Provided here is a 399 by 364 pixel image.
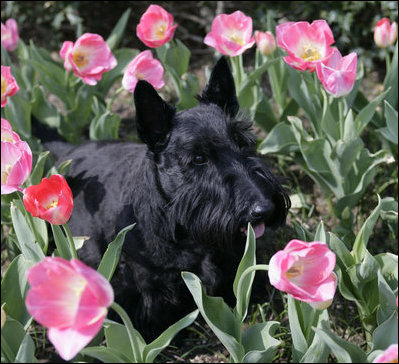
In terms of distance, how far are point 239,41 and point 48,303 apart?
2.05 meters

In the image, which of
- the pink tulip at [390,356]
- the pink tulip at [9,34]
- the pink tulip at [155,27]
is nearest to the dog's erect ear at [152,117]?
the pink tulip at [155,27]

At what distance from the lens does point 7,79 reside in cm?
265

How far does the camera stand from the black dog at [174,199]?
2139 millimetres

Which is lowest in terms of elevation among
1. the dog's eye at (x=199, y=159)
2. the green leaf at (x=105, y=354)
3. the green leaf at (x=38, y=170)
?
the green leaf at (x=105, y=354)

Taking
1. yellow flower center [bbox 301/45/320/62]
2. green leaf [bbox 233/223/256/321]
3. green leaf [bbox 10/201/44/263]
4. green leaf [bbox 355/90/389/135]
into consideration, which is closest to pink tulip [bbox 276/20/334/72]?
yellow flower center [bbox 301/45/320/62]

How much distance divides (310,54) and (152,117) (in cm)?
75

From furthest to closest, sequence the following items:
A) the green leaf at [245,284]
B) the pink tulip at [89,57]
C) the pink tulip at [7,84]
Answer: the pink tulip at [89,57], the pink tulip at [7,84], the green leaf at [245,284]

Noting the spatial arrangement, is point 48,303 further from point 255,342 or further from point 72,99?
point 72,99

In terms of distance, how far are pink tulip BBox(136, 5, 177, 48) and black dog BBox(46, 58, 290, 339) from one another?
0.53 metres

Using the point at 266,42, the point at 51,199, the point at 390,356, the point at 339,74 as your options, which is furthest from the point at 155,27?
the point at 390,356

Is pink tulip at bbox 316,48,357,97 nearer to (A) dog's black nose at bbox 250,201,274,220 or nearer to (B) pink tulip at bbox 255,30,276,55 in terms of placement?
(A) dog's black nose at bbox 250,201,274,220

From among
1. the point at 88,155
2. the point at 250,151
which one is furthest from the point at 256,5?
the point at 250,151

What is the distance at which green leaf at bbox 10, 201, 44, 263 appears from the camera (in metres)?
2.01

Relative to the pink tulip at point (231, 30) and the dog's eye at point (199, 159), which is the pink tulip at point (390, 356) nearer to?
the dog's eye at point (199, 159)
